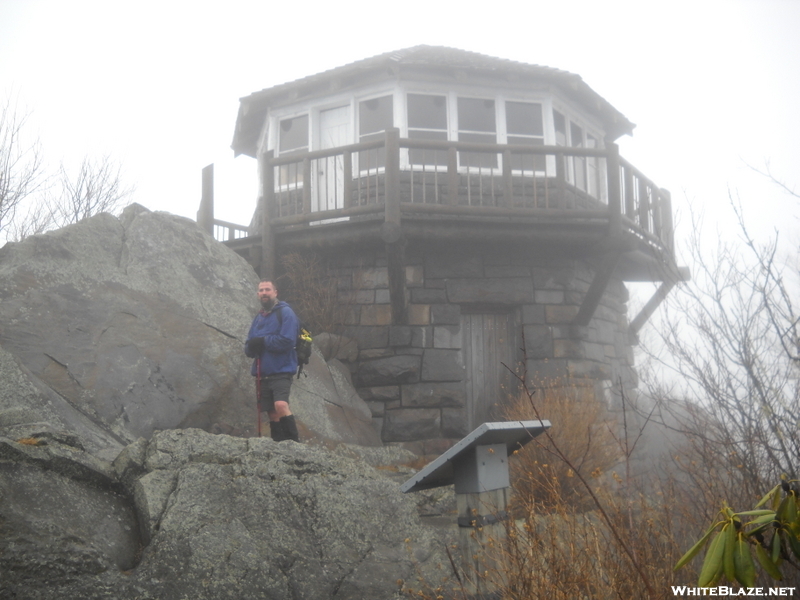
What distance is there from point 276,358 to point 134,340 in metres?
1.38

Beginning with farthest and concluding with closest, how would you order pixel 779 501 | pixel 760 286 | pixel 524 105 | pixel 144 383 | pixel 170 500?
pixel 524 105
pixel 144 383
pixel 760 286
pixel 170 500
pixel 779 501

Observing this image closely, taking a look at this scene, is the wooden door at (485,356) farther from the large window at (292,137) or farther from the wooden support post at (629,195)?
the large window at (292,137)

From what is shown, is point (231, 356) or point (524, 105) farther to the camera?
point (524, 105)

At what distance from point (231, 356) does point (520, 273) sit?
405 cm

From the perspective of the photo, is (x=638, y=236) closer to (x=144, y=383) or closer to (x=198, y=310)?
(x=198, y=310)

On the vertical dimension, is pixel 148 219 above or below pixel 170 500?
above

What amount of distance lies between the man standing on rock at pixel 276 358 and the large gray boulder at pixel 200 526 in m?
1.05

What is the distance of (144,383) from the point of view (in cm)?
599

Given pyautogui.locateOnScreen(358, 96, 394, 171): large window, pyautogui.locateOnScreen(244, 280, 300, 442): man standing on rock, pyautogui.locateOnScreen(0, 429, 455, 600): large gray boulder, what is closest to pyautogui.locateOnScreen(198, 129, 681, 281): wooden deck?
pyautogui.locateOnScreen(358, 96, 394, 171): large window

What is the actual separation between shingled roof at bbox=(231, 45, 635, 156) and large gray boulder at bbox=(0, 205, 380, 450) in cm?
370

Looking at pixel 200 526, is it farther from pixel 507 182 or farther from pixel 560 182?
pixel 560 182

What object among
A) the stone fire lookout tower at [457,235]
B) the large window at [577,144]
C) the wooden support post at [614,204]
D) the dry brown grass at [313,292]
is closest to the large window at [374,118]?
the stone fire lookout tower at [457,235]

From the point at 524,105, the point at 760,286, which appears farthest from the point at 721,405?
the point at 524,105

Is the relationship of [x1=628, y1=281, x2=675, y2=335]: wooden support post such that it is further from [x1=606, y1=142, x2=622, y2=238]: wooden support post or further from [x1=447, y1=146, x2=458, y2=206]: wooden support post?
[x1=447, y1=146, x2=458, y2=206]: wooden support post
